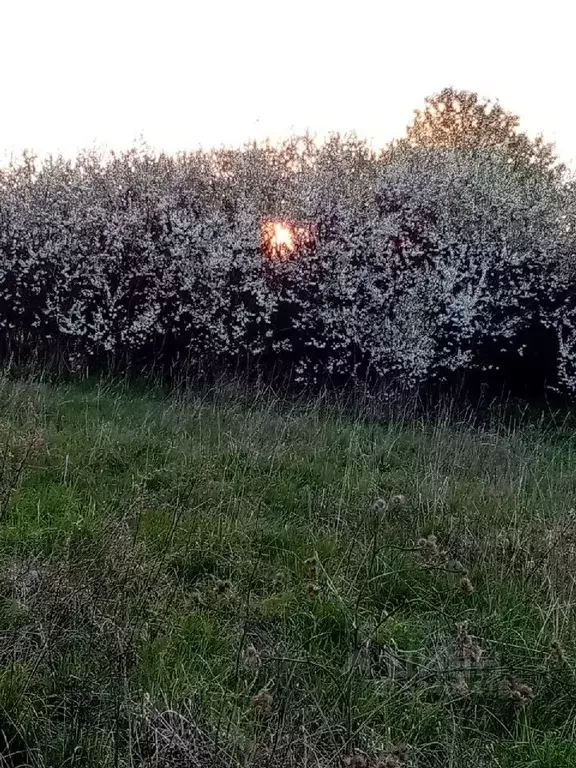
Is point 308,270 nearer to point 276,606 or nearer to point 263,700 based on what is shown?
point 276,606

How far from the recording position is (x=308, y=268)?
9.61 m

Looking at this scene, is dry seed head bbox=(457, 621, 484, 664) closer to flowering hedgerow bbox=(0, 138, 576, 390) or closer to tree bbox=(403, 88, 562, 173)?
flowering hedgerow bbox=(0, 138, 576, 390)

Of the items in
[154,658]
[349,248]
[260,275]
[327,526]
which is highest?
[349,248]

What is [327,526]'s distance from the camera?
4004 mm

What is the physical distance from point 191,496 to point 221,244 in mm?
6073

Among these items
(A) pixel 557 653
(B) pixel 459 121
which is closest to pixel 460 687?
(A) pixel 557 653

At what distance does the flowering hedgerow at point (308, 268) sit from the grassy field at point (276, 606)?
432 centimetres

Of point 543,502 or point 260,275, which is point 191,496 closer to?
point 543,502

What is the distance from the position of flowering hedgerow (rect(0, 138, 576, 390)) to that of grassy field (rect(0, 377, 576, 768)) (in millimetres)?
4316

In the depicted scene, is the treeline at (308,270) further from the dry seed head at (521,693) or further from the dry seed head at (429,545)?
the dry seed head at (521,693)

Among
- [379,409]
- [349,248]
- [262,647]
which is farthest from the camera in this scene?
[349,248]

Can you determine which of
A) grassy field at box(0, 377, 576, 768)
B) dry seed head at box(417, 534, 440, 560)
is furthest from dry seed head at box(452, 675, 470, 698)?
dry seed head at box(417, 534, 440, 560)

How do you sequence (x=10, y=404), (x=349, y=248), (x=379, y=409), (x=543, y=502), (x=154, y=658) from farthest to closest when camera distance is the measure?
(x=349, y=248) → (x=379, y=409) → (x=10, y=404) → (x=543, y=502) → (x=154, y=658)

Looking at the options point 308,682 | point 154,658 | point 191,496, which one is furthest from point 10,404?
point 308,682
